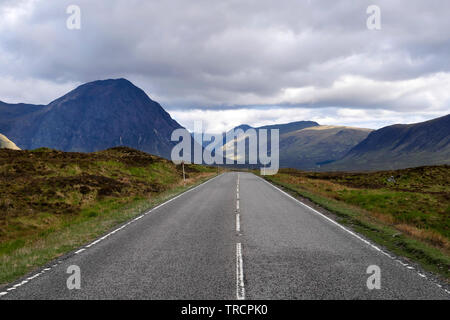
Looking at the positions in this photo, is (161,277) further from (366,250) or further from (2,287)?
(366,250)

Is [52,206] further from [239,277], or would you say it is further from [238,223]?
[239,277]

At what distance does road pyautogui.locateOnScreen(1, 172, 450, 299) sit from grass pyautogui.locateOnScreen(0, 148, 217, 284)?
1253mm

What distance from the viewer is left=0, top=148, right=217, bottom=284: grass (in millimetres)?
9617

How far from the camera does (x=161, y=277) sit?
6652mm

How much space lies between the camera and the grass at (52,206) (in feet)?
31.6

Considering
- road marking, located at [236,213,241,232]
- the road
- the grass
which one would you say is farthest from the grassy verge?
the grass

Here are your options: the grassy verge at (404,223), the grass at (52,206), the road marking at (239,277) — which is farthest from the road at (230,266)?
the grass at (52,206)

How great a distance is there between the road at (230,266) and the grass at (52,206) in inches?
49.3

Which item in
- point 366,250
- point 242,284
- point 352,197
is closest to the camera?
point 242,284

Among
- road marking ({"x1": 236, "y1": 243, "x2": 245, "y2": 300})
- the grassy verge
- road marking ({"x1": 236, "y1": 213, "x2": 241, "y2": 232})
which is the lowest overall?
the grassy verge

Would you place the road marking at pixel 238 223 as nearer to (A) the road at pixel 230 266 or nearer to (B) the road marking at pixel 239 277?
(A) the road at pixel 230 266

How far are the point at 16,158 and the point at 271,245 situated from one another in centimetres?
2940

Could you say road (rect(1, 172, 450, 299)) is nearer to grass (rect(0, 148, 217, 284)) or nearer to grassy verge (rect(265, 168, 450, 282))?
grassy verge (rect(265, 168, 450, 282))
